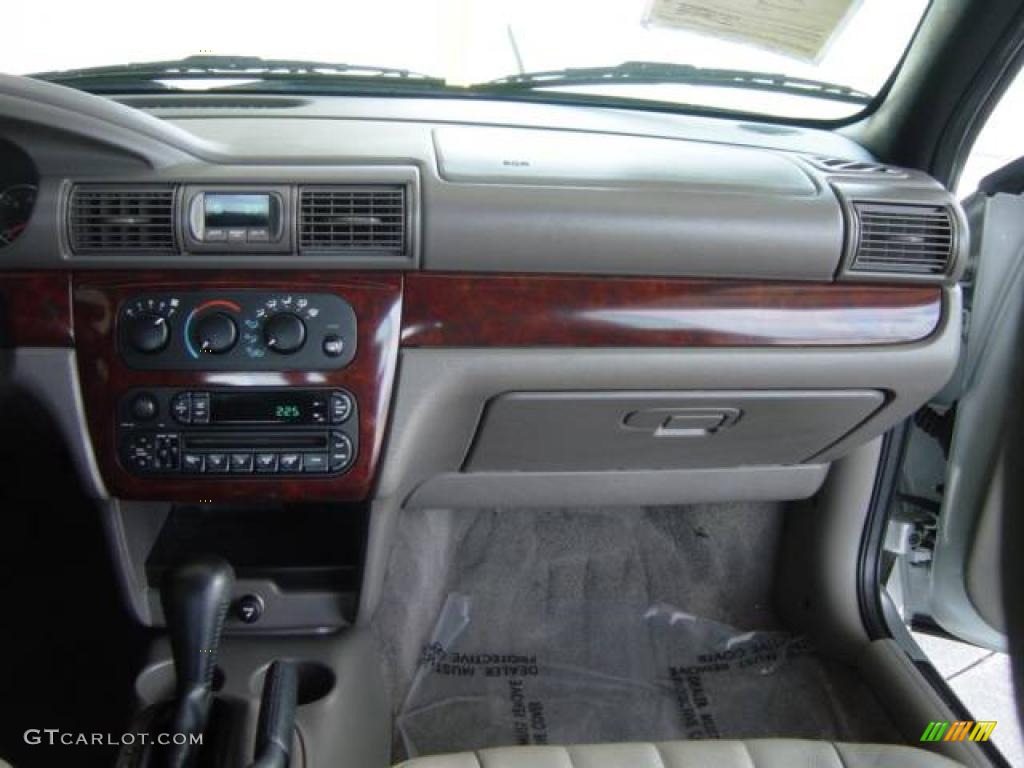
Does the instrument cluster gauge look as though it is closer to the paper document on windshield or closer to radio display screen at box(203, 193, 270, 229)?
radio display screen at box(203, 193, 270, 229)

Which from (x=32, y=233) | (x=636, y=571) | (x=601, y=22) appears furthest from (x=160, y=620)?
(x=601, y=22)

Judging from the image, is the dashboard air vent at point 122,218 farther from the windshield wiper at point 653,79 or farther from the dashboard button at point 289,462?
the windshield wiper at point 653,79

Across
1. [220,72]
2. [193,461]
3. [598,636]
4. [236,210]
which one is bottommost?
[598,636]

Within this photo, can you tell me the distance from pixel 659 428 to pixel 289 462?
588 millimetres

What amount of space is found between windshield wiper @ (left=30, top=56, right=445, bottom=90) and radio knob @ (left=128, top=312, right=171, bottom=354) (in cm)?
62

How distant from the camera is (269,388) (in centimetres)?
139

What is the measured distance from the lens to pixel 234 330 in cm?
137

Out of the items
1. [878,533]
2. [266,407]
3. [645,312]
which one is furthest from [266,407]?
[878,533]

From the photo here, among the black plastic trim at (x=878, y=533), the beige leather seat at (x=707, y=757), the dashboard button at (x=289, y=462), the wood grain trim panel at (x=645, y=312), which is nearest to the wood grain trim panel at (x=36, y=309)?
the dashboard button at (x=289, y=462)

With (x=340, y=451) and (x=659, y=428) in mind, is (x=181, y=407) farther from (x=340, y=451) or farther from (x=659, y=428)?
(x=659, y=428)

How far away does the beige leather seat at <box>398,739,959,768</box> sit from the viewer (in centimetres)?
128

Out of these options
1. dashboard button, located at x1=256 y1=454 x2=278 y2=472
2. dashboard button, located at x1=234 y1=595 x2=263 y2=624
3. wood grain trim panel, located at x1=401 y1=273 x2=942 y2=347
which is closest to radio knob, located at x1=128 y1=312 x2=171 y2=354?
dashboard button, located at x1=256 y1=454 x2=278 y2=472

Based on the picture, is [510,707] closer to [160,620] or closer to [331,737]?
[331,737]

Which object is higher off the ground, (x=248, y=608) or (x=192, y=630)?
(x=192, y=630)
